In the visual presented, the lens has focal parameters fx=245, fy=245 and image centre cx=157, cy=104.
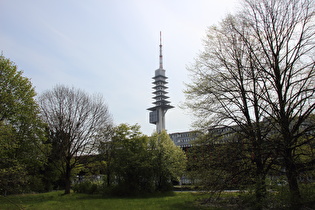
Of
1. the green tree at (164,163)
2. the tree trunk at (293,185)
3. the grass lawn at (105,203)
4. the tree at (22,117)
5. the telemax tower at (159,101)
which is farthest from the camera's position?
the telemax tower at (159,101)

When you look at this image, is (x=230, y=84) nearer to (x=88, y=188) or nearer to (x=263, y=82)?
(x=263, y=82)

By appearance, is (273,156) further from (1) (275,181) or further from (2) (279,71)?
(2) (279,71)

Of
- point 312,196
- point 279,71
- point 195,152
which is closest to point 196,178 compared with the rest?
point 195,152

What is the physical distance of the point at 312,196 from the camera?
32.6 ft

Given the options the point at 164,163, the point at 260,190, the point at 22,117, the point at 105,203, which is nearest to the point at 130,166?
the point at 164,163

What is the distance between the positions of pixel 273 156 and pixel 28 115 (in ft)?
74.3

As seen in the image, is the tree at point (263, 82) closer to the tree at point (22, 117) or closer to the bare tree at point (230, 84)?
the bare tree at point (230, 84)

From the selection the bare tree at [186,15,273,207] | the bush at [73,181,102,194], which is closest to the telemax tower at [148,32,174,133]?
the bush at [73,181,102,194]

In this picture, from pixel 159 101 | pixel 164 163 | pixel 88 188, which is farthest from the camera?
pixel 159 101

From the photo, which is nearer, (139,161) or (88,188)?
(139,161)

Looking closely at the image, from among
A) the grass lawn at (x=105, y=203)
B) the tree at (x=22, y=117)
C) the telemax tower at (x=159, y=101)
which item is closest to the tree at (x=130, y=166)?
the grass lawn at (x=105, y=203)

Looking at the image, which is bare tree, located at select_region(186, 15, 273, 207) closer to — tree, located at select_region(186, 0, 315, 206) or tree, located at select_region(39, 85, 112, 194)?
tree, located at select_region(186, 0, 315, 206)

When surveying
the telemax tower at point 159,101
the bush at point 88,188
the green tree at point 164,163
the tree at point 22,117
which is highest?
the telemax tower at point 159,101

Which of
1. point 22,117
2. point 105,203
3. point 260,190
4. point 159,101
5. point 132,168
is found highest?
point 159,101
